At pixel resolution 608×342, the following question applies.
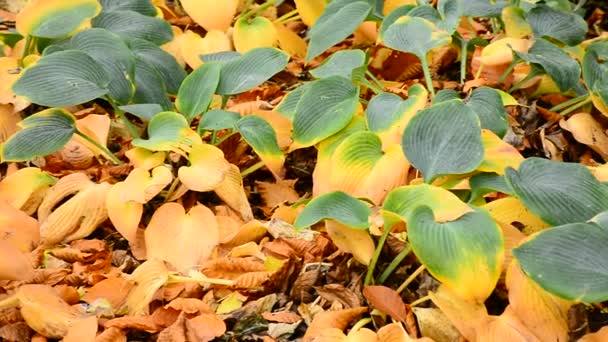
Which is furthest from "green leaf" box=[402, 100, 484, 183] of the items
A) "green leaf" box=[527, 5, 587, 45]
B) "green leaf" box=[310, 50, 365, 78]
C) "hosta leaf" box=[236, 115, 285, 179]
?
"green leaf" box=[527, 5, 587, 45]

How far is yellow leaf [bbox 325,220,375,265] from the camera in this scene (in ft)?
6.22

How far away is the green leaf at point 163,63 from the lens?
2.57 m

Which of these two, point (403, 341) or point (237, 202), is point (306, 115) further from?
point (403, 341)

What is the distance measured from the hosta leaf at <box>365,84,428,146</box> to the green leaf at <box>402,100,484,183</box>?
209 millimetres

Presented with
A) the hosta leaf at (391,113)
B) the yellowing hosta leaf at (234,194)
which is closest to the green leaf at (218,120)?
the yellowing hosta leaf at (234,194)

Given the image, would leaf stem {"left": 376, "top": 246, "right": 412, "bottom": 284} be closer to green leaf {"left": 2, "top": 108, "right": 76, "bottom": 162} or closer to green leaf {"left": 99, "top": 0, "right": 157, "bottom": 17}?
green leaf {"left": 2, "top": 108, "right": 76, "bottom": 162}

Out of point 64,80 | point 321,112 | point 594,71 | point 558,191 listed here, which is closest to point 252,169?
point 321,112

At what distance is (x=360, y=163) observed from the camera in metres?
2.14

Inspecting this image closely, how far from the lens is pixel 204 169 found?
217 centimetres

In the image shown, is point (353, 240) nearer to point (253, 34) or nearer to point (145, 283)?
point (145, 283)

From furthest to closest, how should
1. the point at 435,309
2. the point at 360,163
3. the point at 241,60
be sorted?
the point at 241,60
the point at 360,163
the point at 435,309

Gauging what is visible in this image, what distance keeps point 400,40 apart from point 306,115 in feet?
1.24

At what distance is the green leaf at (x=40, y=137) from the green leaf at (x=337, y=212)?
72cm

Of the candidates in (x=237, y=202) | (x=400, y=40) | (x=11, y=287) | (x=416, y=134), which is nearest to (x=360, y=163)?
(x=416, y=134)
